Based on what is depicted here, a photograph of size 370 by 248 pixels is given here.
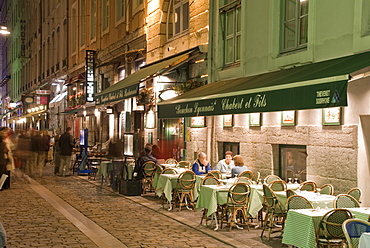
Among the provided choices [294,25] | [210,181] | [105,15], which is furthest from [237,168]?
[105,15]

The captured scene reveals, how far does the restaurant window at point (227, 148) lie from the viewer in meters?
16.2

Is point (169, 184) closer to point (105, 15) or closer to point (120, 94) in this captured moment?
point (120, 94)

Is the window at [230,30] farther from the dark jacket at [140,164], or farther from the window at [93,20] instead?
the window at [93,20]

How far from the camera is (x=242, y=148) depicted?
15438 millimetres

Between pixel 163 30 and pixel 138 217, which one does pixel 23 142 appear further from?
pixel 138 217

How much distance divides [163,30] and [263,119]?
8.20 m

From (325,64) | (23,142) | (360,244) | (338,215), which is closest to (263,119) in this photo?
(325,64)

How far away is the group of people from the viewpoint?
44.2 ft

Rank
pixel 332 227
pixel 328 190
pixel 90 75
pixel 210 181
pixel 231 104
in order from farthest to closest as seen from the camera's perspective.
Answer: pixel 90 75, pixel 210 181, pixel 231 104, pixel 328 190, pixel 332 227

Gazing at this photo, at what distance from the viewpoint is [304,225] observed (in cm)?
816

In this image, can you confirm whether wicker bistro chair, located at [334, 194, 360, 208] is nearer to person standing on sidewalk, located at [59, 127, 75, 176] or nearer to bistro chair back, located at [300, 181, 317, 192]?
bistro chair back, located at [300, 181, 317, 192]

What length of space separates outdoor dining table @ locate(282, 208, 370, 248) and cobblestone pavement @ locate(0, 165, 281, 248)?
4.32 ft

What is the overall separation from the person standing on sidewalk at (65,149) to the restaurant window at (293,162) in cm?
1090

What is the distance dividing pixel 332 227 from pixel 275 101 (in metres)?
2.53
